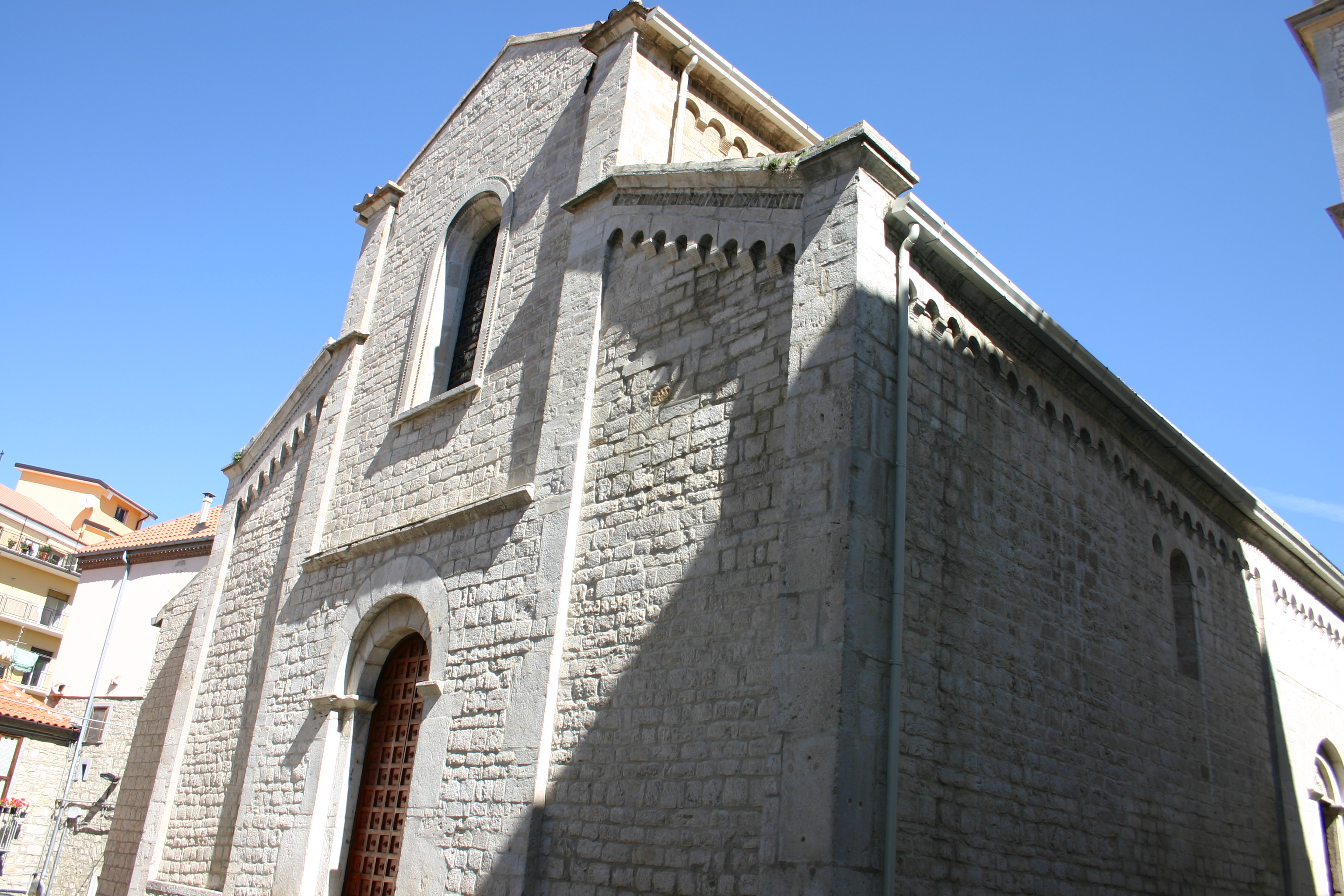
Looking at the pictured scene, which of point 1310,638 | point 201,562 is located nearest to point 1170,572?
point 1310,638

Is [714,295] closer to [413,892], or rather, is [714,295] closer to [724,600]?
[724,600]

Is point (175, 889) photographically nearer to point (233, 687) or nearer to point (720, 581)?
point (233, 687)

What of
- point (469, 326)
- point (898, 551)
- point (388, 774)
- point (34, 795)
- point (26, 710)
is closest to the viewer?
point (898, 551)

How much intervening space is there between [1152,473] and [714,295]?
501cm

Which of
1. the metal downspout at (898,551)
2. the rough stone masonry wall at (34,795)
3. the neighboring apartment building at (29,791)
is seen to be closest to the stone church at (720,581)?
the metal downspout at (898,551)

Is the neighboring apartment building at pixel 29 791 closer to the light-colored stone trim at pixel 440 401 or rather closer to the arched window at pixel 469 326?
the light-colored stone trim at pixel 440 401

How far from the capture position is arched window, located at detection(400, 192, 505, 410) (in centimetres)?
1089

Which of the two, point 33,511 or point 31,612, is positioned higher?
point 33,511

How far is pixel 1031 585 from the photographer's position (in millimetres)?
7375

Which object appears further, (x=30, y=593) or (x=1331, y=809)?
(x=30, y=593)

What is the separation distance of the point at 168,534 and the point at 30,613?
10881 millimetres

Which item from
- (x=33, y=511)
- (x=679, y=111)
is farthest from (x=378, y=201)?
(x=33, y=511)

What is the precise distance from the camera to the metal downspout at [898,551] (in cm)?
526

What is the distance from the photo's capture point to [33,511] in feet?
114
